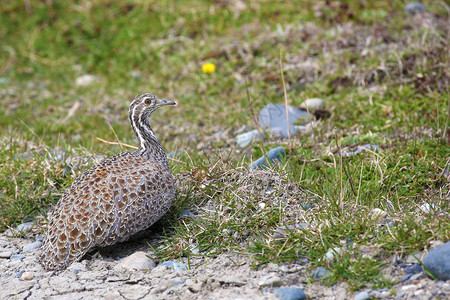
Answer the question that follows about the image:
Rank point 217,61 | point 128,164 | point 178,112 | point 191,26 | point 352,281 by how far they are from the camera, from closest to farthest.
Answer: point 352,281
point 128,164
point 178,112
point 217,61
point 191,26

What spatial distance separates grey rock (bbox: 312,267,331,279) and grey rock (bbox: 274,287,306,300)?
0.75ft

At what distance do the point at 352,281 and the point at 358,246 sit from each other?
348 mm

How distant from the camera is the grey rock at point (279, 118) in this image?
736 cm

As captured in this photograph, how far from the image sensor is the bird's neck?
17.8 feet

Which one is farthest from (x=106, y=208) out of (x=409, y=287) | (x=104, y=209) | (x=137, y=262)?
(x=409, y=287)

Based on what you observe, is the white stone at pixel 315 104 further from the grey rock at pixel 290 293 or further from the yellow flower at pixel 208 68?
the grey rock at pixel 290 293

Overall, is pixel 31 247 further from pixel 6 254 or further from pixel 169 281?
pixel 169 281

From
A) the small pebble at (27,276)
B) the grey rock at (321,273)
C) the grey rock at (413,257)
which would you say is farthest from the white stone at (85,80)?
the grey rock at (413,257)

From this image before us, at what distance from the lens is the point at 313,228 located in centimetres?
457

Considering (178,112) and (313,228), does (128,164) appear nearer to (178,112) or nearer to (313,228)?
(313,228)

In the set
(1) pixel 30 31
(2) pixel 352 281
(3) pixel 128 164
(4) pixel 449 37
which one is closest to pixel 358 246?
(2) pixel 352 281

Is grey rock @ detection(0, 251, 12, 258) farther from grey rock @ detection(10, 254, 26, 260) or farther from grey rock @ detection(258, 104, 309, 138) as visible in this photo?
grey rock @ detection(258, 104, 309, 138)

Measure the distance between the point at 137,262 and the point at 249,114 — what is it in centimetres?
358

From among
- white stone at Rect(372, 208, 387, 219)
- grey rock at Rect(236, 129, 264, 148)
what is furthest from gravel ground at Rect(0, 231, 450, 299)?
grey rock at Rect(236, 129, 264, 148)
